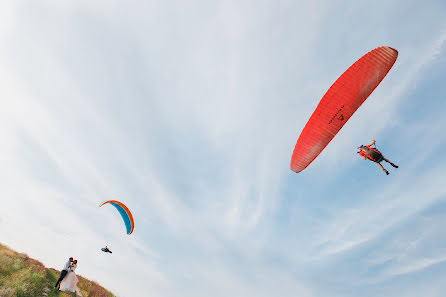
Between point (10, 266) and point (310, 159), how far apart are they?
787 inches

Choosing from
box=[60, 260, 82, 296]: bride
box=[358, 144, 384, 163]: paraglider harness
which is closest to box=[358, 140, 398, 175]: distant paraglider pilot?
box=[358, 144, 384, 163]: paraglider harness

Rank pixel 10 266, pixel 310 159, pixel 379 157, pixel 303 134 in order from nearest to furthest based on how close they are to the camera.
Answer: pixel 10 266, pixel 379 157, pixel 303 134, pixel 310 159

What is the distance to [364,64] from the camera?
15.1 meters

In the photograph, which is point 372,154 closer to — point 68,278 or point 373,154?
point 373,154

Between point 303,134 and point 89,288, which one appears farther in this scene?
point 89,288

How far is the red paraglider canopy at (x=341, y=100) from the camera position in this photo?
49.7 feet

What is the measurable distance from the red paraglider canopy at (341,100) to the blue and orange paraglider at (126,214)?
15182 millimetres

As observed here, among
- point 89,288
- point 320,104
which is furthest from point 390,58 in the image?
point 89,288

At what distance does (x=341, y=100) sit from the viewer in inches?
647

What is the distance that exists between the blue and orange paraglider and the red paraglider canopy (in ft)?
49.8

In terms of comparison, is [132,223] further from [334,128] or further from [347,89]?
[347,89]

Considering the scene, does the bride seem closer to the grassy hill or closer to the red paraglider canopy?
the grassy hill

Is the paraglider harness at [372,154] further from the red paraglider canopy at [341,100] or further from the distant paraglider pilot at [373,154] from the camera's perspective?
the red paraglider canopy at [341,100]

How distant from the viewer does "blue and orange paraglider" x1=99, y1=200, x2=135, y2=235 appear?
22.8 meters
